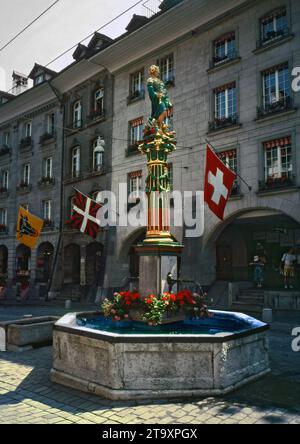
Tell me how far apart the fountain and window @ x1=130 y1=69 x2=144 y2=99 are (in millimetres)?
14726

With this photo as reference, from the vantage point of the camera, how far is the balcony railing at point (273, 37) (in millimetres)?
16594

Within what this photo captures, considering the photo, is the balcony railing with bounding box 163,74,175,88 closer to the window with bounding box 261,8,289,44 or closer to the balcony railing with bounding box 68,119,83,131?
the window with bounding box 261,8,289,44

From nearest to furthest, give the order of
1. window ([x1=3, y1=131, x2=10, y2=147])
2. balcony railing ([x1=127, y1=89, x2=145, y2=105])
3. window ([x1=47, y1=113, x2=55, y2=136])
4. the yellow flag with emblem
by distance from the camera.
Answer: the yellow flag with emblem
balcony railing ([x1=127, y1=89, x2=145, y2=105])
window ([x1=47, y1=113, x2=55, y2=136])
window ([x1=3, y1=131, x2=10, y2=147])

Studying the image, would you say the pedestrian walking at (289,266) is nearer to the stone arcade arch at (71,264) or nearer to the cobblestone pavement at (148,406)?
the cobblestone pavement at (148,406)

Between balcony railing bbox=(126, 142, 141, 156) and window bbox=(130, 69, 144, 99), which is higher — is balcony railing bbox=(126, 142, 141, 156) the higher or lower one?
the lower one

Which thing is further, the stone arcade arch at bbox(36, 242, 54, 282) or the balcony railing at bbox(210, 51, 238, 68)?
the stone arcade arch at bbox(36, 242, 54, 282)

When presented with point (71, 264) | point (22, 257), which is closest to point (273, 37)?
point (71, 264)

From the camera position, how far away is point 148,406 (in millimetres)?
5676

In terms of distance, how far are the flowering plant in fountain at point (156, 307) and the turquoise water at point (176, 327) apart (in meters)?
0.14

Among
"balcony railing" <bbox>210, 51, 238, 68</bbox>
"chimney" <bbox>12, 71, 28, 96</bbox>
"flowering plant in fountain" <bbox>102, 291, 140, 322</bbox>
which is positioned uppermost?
"chimney" <bbox>12, 71, 28, 96</bbox>

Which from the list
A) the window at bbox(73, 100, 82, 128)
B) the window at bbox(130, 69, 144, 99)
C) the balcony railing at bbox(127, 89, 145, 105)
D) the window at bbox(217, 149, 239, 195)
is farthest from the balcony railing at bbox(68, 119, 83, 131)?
the window at bbox(217, 149, 239, 195)

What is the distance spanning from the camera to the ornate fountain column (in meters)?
8.48

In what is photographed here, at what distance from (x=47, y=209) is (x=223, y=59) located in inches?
648

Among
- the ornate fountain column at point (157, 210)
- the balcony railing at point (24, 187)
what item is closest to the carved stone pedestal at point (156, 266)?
the ornate fountain column at point (157, 210)
